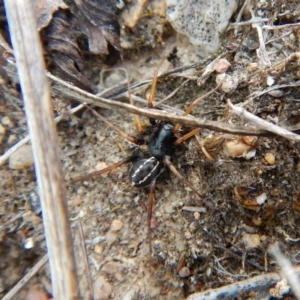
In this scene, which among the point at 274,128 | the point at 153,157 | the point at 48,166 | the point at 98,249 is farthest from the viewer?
the point at 153,157

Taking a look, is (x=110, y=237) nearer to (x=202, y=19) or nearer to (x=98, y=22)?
(x=98, y=22)

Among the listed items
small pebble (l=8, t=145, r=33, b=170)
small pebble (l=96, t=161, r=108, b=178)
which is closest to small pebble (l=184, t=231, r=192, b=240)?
small pebble (l=96, t=161, r=108, b=178)

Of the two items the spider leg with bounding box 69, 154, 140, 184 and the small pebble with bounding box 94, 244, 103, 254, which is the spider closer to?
the spider leg with bounding box 69, 154, 140, 184

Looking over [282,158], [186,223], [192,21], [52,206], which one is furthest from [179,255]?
[192,21]

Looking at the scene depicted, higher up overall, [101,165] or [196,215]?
[101,165]

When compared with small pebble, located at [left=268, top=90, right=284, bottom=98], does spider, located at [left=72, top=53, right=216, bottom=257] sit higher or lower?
lower

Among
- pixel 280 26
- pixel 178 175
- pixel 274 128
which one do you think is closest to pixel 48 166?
pixel 178 175

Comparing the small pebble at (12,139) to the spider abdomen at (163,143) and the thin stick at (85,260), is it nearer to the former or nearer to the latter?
the thin stick at (85,260)
